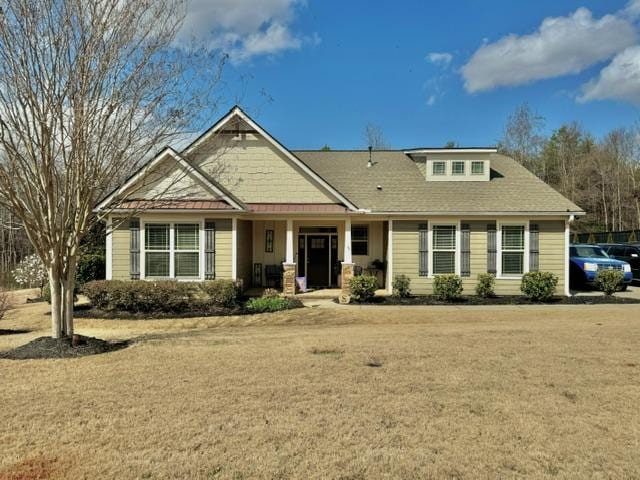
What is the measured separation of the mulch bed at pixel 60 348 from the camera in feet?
25.6

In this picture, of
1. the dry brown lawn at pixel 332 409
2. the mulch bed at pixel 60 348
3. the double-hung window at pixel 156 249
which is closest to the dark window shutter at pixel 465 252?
the dry brown lawn at pixel 332 409

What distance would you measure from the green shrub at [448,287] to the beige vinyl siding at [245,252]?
6131 millimetres

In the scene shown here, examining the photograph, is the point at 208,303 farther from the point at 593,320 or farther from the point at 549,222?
the point at 549,222

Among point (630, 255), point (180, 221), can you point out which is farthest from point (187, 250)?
point (630, 255)

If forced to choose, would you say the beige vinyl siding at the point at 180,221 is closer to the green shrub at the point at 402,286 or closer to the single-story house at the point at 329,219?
the single-story house at the point at 329,219

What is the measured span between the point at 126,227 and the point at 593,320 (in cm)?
1302

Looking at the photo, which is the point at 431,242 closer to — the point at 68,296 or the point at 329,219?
the point at 329,219

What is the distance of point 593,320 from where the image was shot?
451 inches

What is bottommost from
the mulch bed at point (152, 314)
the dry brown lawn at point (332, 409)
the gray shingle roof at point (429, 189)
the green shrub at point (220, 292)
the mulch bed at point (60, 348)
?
the mulch bed at point (152, 314)

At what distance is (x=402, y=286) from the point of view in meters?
15.5

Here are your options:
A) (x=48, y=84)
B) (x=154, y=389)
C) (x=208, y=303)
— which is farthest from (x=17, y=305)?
(x=154, y=389)

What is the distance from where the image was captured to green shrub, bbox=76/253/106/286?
16578 mm

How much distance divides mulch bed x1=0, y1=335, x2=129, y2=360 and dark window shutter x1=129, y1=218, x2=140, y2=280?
20.6 ft

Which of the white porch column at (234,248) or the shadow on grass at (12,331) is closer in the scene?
the shadow on grass at (12,331)
